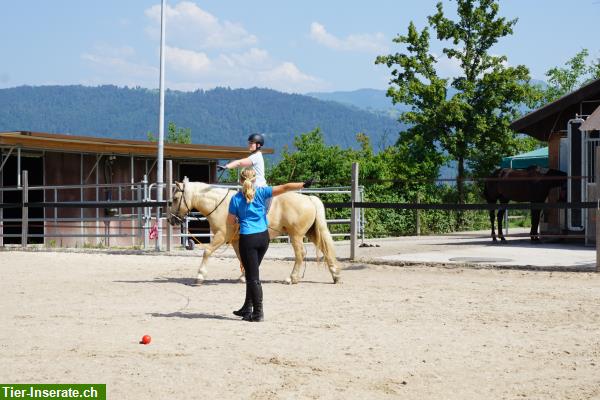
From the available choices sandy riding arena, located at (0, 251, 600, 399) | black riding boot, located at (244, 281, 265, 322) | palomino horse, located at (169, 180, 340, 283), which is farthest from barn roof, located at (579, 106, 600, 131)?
black riding boot, located at (244, 281, 265, 322)

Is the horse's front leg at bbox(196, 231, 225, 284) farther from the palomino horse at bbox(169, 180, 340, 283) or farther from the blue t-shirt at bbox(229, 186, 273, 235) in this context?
the blue t-shirt at bbox(229, 186, 273, 235)

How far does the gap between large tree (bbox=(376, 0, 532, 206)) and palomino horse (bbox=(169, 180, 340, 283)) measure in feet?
69.0

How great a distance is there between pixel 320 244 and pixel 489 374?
6.18 metres

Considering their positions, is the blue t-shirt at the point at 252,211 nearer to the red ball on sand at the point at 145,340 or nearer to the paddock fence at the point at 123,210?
the red ball on sand at the point at 145,340

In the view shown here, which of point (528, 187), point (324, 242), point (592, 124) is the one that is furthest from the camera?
point (528, 187)

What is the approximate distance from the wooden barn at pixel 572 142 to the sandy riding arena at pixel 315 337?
6.22 m

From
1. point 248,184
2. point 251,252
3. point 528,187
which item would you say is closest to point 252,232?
point 251,252

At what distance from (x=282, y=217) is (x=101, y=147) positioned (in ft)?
41.4

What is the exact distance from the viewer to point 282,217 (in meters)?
12.4

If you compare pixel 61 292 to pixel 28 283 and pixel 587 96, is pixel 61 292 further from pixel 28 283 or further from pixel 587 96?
pixel 587 96

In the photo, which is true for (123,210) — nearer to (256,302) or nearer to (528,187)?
(528,187)

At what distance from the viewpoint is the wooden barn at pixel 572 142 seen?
62.0 ft

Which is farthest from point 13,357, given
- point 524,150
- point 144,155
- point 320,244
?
point 524,150

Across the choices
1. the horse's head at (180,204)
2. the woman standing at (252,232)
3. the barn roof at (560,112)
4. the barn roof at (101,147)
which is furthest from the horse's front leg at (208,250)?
the barn roof at (560,112)
